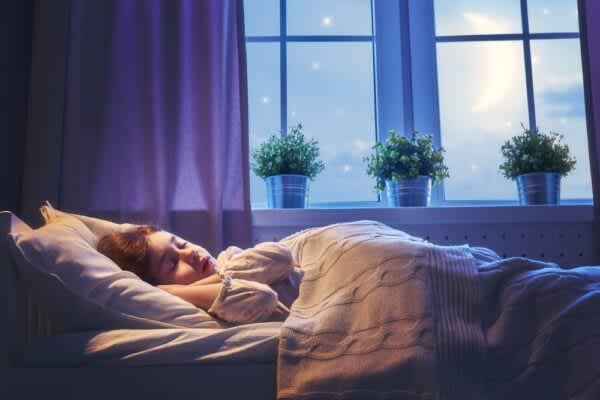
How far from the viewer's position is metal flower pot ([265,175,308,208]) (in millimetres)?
2041

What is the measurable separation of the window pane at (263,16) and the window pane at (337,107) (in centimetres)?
13

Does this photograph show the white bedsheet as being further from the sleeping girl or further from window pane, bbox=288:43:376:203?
window pane, bbox=288:43:376:203

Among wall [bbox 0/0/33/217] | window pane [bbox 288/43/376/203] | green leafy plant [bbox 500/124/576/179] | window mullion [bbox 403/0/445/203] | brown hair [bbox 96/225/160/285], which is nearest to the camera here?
brown hair [bbox 96/225/160/285]

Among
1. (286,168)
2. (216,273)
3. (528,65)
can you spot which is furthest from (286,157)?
(528,65)

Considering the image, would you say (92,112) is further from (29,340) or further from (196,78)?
(29,340)

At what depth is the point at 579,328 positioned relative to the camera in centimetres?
86

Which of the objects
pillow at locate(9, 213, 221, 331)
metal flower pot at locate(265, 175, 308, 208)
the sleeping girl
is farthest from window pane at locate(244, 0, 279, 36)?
pillow at locate(9, 213, 221, 331)

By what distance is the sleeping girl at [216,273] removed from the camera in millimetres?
1091

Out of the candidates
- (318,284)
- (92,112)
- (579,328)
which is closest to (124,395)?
(318,284)

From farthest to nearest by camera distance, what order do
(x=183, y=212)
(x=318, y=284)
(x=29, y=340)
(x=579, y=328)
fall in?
(x=183, y=212) → (x=318, y=284) → (x=29, y=340) → (x=579, y=328)

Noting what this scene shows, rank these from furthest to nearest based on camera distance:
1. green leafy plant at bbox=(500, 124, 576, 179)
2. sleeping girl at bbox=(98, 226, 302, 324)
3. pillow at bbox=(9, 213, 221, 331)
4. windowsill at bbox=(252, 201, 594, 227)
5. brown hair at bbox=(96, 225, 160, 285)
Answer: green leafy plant at bbox=(500, 124, 576, 179)
windowsill at bbox=(252, 201, 594, 227)
brown hair at bbox=(96, 225, 160, 285)
sleeping girl at bbox=(98, 226, 302, 324)
pillow at bbox=(9, 213, 221, 331)

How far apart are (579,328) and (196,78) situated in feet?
5.13

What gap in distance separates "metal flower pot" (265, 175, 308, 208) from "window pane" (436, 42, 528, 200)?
2.51ft

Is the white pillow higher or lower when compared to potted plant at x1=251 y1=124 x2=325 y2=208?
lower
